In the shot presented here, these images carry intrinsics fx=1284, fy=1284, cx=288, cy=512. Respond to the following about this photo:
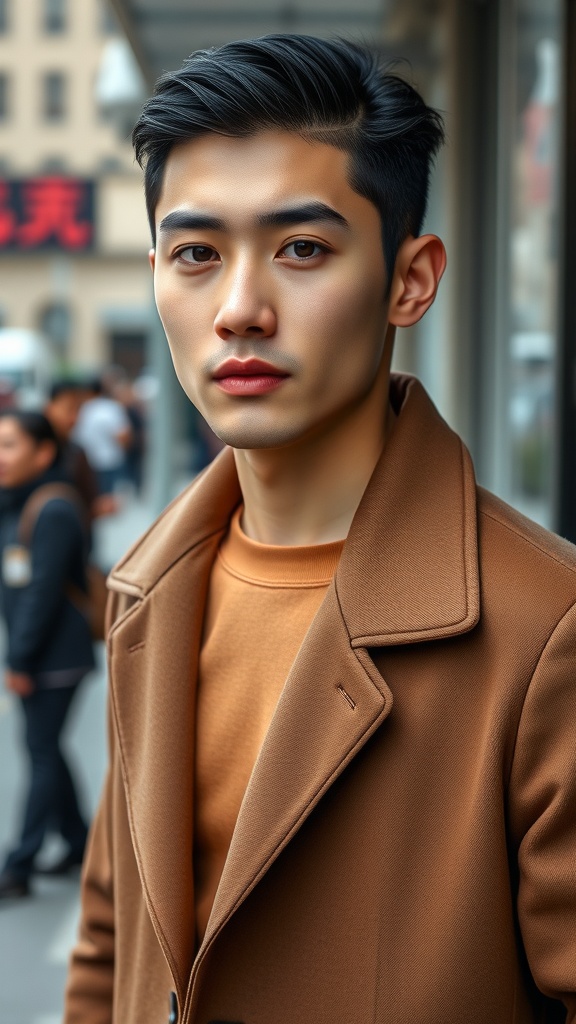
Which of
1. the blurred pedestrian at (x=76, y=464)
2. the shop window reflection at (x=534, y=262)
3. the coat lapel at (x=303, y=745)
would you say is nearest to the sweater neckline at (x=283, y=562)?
the coat lapel at (x=303, y=745)

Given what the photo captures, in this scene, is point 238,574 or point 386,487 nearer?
point 386,487

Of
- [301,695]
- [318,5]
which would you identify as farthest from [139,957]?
[318,5]

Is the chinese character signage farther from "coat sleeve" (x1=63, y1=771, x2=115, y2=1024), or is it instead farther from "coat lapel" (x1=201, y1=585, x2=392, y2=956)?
"coat lapel" (x1=201, y1=585, x2=392, y2=956)

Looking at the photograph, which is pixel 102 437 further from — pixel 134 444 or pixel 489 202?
pixel 489 202

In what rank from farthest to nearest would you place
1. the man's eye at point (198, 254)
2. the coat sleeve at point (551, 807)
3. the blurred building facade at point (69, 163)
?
the blurred building facade at point (69, 163) → the man's eye at point (198, 254) → the coat sleeve at point (551, 807)

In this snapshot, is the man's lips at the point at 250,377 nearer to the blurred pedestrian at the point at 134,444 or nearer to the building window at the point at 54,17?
the blurred pedestrian at the point at 134,444

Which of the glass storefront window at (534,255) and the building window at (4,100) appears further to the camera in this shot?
the building window at (4,100)

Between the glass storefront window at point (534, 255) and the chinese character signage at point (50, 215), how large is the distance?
27.7 m

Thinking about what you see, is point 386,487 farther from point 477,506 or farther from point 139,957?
point 139,957

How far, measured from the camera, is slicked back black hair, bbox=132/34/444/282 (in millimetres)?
1459

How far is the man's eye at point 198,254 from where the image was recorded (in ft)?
4.93

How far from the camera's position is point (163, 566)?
1798mm

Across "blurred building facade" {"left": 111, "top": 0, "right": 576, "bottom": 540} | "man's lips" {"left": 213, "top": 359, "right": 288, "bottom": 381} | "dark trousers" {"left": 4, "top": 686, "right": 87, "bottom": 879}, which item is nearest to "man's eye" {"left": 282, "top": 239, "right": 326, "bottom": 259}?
"man's lips" {"left": 213, "top": 359, "right": 288, "bottom": 381}

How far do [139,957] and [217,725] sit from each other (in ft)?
1.12
